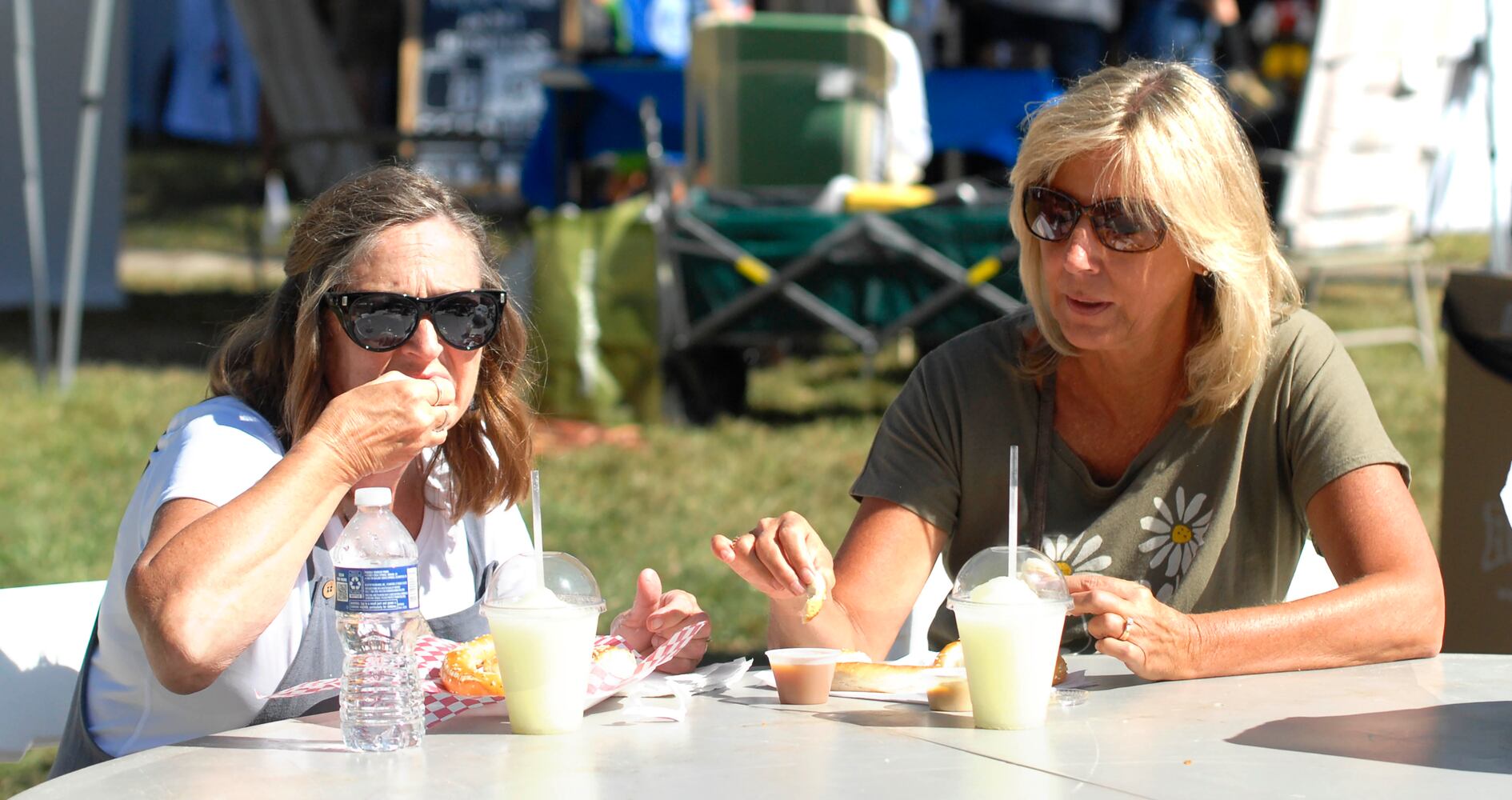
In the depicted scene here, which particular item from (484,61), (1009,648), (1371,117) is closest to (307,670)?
(1009,648)

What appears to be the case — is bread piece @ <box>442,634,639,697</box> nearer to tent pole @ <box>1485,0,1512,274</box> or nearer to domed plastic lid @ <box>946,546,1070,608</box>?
domed plastic lid @ <box>946,546,1070,608</box>

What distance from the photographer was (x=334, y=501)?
181cm

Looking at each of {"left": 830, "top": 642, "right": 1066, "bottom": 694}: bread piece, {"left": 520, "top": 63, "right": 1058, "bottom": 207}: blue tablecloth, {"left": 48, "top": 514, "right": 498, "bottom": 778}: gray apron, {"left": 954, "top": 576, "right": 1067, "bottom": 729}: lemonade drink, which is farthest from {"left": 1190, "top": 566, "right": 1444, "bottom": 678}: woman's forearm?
{"left": 520, "top": 63, "right": 1058, "bottom": 207}: blue tablecloth

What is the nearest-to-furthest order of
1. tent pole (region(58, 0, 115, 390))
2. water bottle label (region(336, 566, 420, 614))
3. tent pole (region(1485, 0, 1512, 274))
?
water bottle label (region(336, 566, 420, 614)), tent pole (region(1485, 0, 1512, 274)), tent pole (region(58, 0, 115, 390))

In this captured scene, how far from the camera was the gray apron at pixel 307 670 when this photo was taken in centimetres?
194

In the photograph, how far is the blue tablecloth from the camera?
26.4 ft

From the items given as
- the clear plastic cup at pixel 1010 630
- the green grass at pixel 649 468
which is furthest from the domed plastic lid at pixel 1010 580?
the green grass at pixel 649 468

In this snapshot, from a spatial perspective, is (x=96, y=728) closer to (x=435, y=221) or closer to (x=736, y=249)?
(x=435, y=221)

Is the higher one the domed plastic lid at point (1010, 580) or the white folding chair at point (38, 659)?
the domed plastic lid at point (1010, 580)

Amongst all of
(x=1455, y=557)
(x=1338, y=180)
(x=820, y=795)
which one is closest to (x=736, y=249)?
(x=1338, y=180)

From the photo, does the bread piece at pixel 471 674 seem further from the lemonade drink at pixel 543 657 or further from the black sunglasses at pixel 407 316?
the black sunglasses at pixel 407 316

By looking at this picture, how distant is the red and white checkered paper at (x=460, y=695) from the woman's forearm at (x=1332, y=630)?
2.08 feet

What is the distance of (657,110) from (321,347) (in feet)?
20.7

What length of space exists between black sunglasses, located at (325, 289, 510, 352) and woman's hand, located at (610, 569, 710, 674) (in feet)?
1.28
